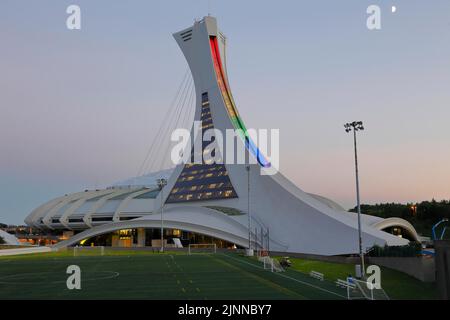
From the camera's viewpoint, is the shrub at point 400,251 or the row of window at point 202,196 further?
the row of window at point 202,196

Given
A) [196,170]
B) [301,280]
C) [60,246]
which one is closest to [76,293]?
[301,280]

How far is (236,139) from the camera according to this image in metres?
70.6

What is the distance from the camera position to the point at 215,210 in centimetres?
6244

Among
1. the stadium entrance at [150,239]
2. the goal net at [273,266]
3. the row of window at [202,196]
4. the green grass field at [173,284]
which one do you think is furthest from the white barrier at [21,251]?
the goal net at [273,266]

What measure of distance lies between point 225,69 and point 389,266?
54410 mm

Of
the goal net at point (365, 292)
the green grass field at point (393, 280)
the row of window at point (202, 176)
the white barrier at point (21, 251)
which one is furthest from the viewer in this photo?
the row of window at point (202, 176)

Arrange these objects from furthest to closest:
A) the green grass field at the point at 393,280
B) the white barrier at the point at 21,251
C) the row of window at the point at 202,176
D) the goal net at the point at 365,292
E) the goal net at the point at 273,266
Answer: the row of window at the point at 202,176
the white barrier at the point at 21,251
the goal net at the point at 273,266
the green grass field at the point at 393,280
the goal net at the point at 365,292

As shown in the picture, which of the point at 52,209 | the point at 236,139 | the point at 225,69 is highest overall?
the point at 225,69

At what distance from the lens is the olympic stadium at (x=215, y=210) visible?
180 feet

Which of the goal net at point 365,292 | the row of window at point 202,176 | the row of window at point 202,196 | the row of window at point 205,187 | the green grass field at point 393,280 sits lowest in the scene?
the green grass field at point 393,280

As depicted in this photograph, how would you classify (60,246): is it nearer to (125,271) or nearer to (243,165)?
(243,165)

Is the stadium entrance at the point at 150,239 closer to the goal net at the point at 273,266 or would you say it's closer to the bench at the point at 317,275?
the goal net at the point at 273,266

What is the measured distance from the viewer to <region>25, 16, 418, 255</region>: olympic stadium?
180 feet

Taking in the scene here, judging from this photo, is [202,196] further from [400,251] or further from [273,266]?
[400,251]
